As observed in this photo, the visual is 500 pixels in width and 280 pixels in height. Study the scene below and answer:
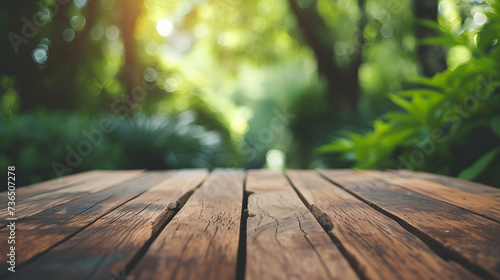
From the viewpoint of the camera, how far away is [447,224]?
0.82 m

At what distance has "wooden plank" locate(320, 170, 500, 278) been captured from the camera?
63 cm

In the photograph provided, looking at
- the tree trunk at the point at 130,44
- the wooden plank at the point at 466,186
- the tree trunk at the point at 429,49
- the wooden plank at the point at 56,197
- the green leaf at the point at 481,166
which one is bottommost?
the wooden plank at the point at 56,197

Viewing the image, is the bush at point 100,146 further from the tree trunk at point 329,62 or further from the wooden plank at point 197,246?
the tree trunk at point 329,62

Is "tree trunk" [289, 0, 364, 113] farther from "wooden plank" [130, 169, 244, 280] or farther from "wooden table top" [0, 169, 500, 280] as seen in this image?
"wooden plank" [130, 169, 244, 280]

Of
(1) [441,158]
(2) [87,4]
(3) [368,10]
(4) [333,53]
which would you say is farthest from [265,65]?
(1) [441,158]

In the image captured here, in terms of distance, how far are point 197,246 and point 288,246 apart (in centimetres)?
18

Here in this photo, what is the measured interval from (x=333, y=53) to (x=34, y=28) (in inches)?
185

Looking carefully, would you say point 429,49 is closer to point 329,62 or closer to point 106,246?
point 329,62

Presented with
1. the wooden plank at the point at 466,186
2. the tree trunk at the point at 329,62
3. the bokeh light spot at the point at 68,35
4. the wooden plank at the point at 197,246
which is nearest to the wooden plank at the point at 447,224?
the wooden plank at the point at 466,186

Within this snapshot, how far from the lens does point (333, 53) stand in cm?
580

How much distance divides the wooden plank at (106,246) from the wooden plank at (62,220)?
0.03 metres

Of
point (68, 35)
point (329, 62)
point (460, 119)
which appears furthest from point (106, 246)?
point (68, 35)

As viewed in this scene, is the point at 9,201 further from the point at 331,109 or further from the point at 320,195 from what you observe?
the point at 331,109

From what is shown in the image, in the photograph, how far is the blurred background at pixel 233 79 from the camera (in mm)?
2064
